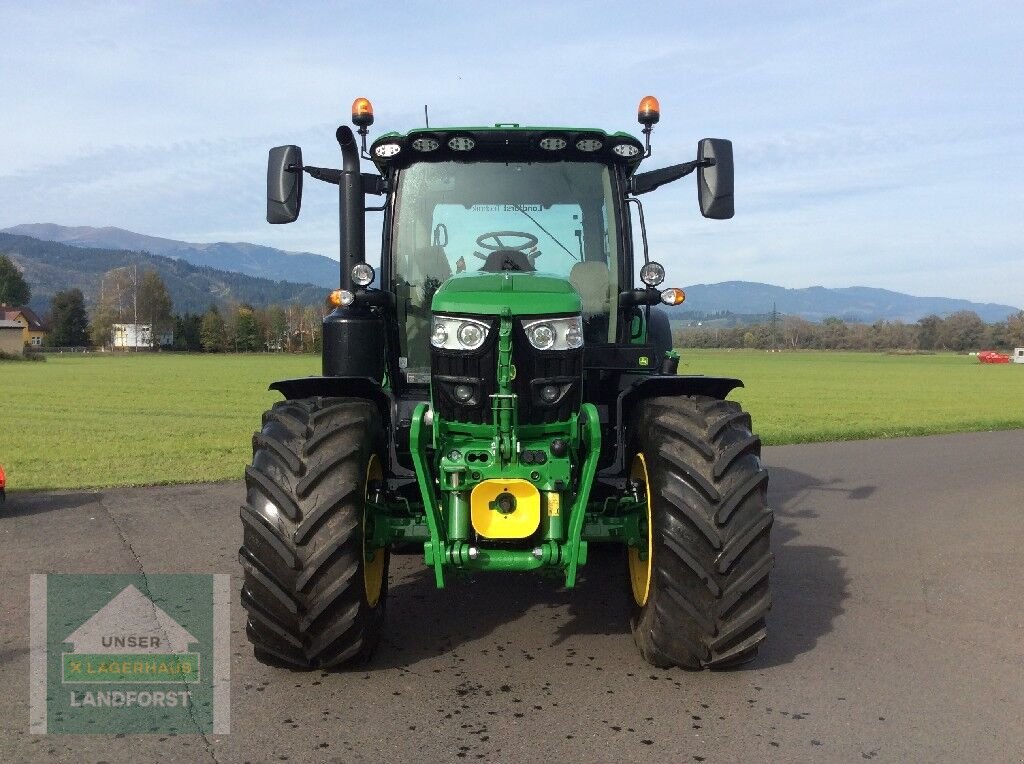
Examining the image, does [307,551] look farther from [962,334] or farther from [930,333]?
[930,333]

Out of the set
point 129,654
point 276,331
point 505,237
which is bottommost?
point 129,654

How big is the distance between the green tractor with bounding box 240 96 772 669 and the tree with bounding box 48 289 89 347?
12113cm

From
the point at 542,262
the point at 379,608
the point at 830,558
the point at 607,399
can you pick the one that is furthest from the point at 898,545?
the point at 379,608

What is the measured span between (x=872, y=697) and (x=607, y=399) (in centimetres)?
229

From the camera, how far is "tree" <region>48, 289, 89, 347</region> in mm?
114375

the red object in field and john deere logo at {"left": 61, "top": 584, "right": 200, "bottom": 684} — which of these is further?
the red object in field

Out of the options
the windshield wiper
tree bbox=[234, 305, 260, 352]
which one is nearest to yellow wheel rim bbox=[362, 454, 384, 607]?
the windshield wiper

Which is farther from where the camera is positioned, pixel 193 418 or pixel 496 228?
pixel 193 418

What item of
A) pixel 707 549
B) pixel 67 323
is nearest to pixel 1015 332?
pixel 67 323

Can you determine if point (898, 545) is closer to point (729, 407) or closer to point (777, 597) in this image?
point (777, 597)

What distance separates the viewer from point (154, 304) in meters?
121

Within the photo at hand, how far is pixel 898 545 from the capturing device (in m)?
8.03

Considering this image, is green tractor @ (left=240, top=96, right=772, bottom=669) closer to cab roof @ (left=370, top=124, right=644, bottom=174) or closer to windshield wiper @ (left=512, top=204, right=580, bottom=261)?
cab roof @ (left=370, top=124, right=644, bottom=174)

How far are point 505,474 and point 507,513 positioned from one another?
0.61 feet
